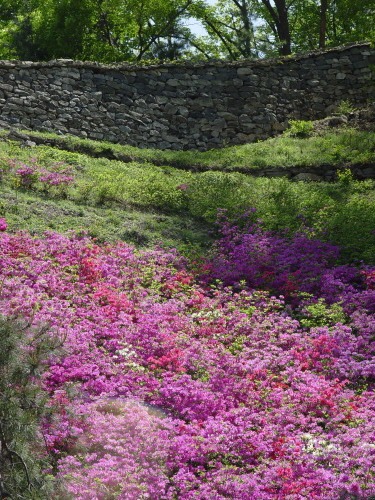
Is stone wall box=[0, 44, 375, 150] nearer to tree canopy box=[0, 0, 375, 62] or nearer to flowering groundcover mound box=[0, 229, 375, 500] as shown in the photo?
tree canopy box=[0, 0, 375, 62]

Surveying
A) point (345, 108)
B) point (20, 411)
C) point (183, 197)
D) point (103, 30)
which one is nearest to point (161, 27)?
point (103, 30)

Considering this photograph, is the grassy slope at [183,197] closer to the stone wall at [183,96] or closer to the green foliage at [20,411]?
the stone wall at [183,96]

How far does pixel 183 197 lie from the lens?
1716cm

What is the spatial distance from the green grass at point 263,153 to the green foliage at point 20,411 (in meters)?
13.1

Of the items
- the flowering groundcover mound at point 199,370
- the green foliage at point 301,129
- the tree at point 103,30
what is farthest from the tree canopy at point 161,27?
the flowering groundcover mound at point 199,370

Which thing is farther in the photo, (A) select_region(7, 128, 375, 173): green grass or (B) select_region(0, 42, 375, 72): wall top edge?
(B) select_region(0, 42, 375, 72): wall top edge

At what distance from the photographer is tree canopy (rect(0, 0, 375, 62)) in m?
26.5

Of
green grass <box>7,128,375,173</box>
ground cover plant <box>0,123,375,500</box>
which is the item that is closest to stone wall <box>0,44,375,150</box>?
green grass <box>7,128,375,173</box>

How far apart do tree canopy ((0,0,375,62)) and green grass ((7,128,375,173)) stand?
4559 millimetres

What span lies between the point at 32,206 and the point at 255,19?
23444mm

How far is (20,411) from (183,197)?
10.9 m

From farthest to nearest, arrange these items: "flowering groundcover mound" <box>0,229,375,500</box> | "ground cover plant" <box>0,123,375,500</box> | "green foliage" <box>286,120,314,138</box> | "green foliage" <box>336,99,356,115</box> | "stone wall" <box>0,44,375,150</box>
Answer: "green foliage" <box>336,99,356,115</box> < "green foliage" <box>286,120,314,138</box> < "stone wall" <box>0,44,375,150</box> < "flowering groundcover mound" <box>0,229,375,500</box> < "ground cover plant" <box>0,123,375,500</box>

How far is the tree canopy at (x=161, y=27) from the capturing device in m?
26.5

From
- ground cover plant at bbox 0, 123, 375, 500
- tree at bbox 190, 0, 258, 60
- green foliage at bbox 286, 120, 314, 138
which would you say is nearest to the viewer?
ground cover plant at bbox 0, 123, 375, 500
